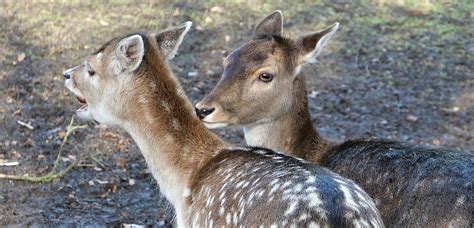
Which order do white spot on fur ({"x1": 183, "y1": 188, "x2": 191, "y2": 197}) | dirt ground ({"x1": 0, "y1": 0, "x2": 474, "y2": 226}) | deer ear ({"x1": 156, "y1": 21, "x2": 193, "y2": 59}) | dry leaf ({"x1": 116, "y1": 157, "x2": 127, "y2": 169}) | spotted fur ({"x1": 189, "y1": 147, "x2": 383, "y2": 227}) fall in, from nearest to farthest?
1. spotted fur ({"x1": 189, "y1": 147, "x2": 383, "y2": 227})
2. white spot on fur ({"x1": 183, "y1": 188, "x2": 191, "y2": 197})
3. deer ear ({"x1": 156, "y1": 21, "x2": 193, "y2": 59})
4. dirt ground ({"x1": 0, "y1": 0, "x2": 474, "y2": 226})
5. dry leaf ({"x1": 116, "y1": 157, "x2": 127, "y2": 169})

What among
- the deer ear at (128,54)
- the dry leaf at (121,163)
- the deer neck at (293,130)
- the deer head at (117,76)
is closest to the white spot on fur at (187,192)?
the deer head at (117,76)

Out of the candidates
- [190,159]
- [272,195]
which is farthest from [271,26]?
[272,195]

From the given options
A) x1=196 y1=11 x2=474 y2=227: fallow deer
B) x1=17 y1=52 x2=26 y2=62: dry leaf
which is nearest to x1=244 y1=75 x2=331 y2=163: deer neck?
x1=196 y1=11 x2=474 y2=227: fallow deer

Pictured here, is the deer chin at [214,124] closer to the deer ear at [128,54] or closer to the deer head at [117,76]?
the deer head at [117,76]

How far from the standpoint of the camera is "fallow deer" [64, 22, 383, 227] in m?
3.71

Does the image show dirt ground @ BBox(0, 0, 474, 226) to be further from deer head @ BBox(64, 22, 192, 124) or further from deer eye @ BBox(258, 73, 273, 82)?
deer eye @ BBox(258, 73, 273, 82)

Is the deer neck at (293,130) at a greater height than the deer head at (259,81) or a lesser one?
lesser

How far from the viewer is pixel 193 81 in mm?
8367

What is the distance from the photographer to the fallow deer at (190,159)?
3713 mm

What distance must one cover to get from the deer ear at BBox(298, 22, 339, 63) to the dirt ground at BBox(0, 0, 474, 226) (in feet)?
4.98

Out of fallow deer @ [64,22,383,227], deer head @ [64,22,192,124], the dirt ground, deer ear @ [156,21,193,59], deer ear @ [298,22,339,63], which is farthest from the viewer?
the dirt ground

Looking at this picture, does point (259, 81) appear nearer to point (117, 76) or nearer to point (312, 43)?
point (312, 43)

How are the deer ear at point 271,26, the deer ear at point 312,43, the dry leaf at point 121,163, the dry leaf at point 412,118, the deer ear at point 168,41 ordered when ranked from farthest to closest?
1. the dry leaf at point 412,118
2. the dry leaf at point 121,163
3. the deer ear at point 271,26
4. the deer ear at point 312,43
5. the deer ear at point 168,41

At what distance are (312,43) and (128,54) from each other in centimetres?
126
